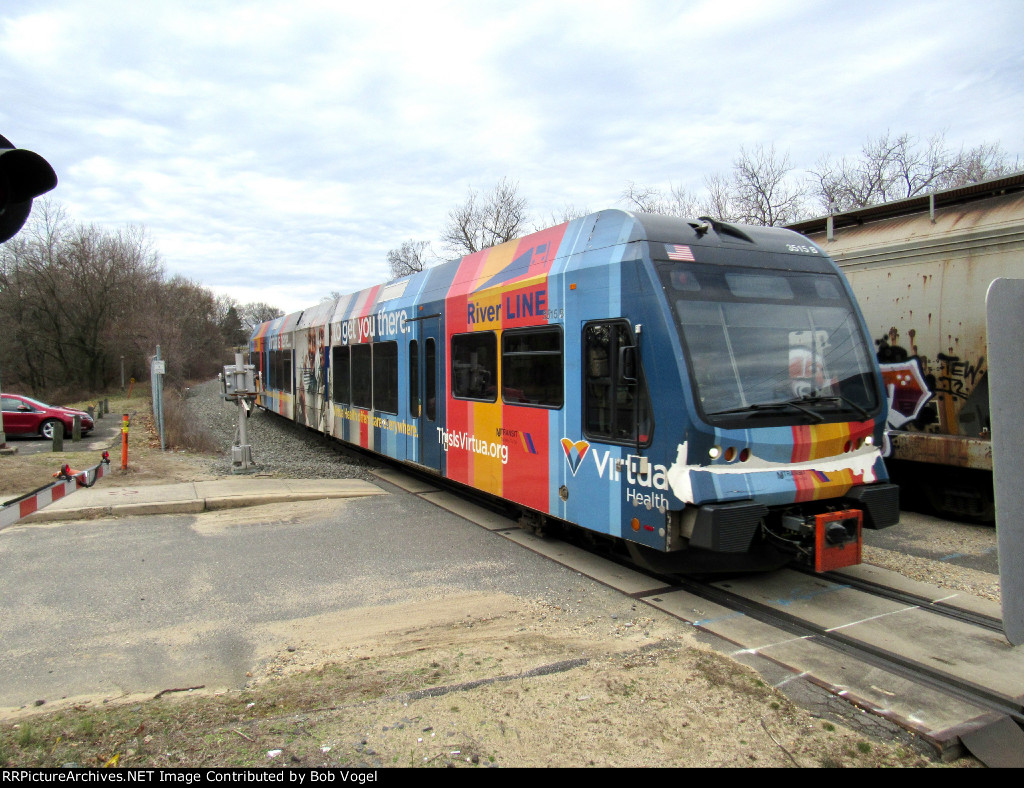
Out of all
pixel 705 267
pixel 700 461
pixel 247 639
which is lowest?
pixel 247 639

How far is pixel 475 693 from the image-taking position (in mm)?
3814

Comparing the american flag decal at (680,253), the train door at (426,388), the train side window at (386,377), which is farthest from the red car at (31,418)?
the american flag decal at (680,253)

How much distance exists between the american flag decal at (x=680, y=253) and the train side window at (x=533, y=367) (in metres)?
1.29

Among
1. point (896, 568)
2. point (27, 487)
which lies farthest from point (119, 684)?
point (27, 487)

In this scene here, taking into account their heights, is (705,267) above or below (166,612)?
above

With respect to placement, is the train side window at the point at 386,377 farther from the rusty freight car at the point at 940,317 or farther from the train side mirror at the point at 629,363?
the rusty freight car at the point at 940,317

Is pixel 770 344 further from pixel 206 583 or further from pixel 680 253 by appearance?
pixel 206 583

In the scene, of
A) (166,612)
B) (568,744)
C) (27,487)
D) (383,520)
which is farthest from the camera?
(27,487)

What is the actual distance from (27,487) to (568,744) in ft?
32.6

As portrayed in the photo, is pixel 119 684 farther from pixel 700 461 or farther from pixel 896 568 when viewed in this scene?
pixel 896 568

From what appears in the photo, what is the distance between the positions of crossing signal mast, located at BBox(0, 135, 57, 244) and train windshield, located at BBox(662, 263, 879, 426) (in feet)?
13.0

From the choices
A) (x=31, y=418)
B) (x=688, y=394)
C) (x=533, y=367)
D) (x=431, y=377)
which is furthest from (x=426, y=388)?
(x=31, y=418)

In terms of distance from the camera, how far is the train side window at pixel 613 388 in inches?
206

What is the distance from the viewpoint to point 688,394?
4926 millimetres
